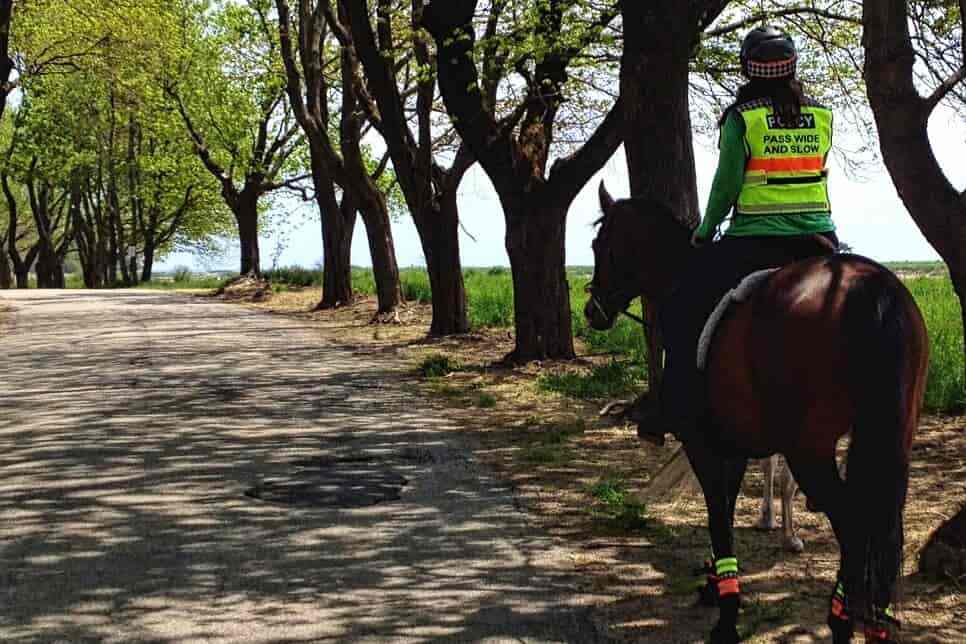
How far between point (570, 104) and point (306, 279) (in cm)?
2161

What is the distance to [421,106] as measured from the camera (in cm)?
2055

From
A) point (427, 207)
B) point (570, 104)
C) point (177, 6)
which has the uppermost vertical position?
point (177, 6)

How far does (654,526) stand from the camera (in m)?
6.93

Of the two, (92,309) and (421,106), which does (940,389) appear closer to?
(421,106)

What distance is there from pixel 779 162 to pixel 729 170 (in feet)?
0.75

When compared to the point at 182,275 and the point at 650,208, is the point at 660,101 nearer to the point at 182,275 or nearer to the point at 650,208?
the point at 650,208

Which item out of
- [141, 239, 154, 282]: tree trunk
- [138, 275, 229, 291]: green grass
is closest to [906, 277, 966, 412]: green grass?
[138, 275, 229, 291]: green grass

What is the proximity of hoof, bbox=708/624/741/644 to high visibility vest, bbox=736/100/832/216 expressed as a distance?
1.82 meters

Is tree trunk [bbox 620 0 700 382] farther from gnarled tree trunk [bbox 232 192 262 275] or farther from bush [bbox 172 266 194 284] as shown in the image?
bush [bbox 172 266 194 284]

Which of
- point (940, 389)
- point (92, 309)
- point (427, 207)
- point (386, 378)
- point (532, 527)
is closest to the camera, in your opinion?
point (532, 527)

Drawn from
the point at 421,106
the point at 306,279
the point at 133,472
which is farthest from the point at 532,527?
the point at 306,279

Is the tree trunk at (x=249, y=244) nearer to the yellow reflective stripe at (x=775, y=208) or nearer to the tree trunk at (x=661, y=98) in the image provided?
the tree trunk at (x=661, y=98)

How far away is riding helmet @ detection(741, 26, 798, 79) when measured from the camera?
5.07 m

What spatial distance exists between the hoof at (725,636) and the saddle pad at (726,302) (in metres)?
1.09
